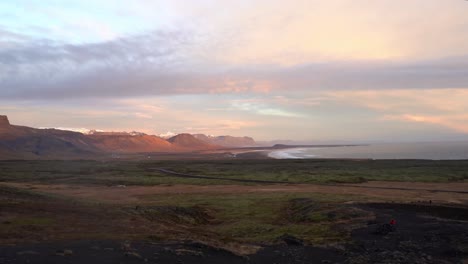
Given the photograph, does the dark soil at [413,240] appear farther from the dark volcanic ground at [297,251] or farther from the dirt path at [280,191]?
the dirt path at [280,191]

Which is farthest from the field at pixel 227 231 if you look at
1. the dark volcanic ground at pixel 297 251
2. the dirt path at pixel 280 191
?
the dirt path at pixel 280 191

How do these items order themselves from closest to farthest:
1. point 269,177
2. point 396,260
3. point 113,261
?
point 113,261 < point 396,260 < point 269,177

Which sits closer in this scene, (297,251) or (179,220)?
(297,251)

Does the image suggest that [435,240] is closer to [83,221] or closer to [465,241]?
[465,241]

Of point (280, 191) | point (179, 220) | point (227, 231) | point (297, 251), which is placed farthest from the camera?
point (280, 191)

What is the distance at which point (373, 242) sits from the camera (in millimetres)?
22688

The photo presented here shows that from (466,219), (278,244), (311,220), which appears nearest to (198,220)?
(311,220)

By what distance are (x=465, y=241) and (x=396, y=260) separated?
18.6 ft

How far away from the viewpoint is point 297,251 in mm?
20750

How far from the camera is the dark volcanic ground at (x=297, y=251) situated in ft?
55.4

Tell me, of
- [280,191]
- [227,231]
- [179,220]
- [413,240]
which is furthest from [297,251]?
[280,191]

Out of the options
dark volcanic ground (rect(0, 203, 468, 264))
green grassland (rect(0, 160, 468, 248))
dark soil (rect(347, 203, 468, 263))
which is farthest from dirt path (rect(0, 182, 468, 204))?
dark volcanic ground (rect(0, 203, 468, 264))

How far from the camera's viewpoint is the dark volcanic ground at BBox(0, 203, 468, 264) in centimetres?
1689

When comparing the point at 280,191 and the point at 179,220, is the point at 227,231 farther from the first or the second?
the point at 280,191
